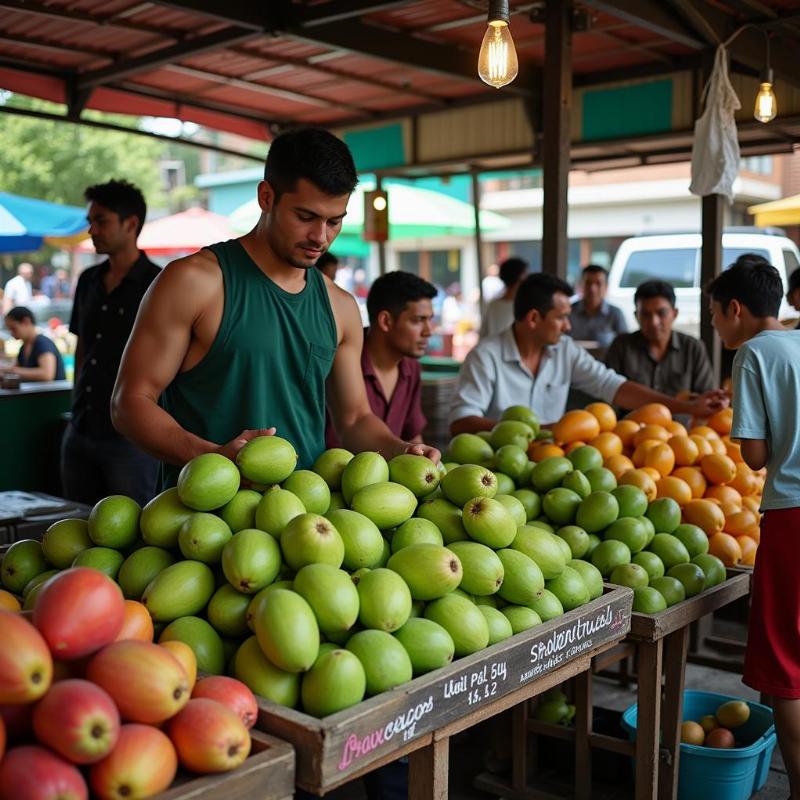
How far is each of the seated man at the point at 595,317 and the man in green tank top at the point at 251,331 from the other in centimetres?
573

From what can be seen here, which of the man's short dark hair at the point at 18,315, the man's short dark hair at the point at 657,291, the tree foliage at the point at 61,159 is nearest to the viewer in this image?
the man's short dark hair at the point at 657,291

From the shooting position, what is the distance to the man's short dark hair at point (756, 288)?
300 cm

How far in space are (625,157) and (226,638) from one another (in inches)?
308

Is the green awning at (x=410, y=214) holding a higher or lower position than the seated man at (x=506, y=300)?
higher

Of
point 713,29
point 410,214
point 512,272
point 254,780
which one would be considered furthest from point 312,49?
point 254,780

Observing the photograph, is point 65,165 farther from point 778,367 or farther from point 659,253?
point 778,367

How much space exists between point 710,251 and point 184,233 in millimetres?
7977

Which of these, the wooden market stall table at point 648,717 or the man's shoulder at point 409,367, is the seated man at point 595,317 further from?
the wooden market stall table at point 648,717

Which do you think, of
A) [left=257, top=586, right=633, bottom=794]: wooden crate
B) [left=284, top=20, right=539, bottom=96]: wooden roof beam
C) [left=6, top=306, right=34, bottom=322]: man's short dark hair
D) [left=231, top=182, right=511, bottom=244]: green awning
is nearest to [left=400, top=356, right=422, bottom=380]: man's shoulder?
[left=257, top=586, right=633, bottom=794]: wooden crate

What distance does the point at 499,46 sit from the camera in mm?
3527

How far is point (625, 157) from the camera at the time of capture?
8742mm

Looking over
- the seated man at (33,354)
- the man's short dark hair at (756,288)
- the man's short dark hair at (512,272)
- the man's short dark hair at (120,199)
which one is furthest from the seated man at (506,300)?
the man's short dark hair at (756,288)

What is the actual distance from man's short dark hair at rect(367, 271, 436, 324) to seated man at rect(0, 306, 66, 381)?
15.4 feet

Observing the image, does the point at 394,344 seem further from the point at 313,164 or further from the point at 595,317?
the point at 595,317
